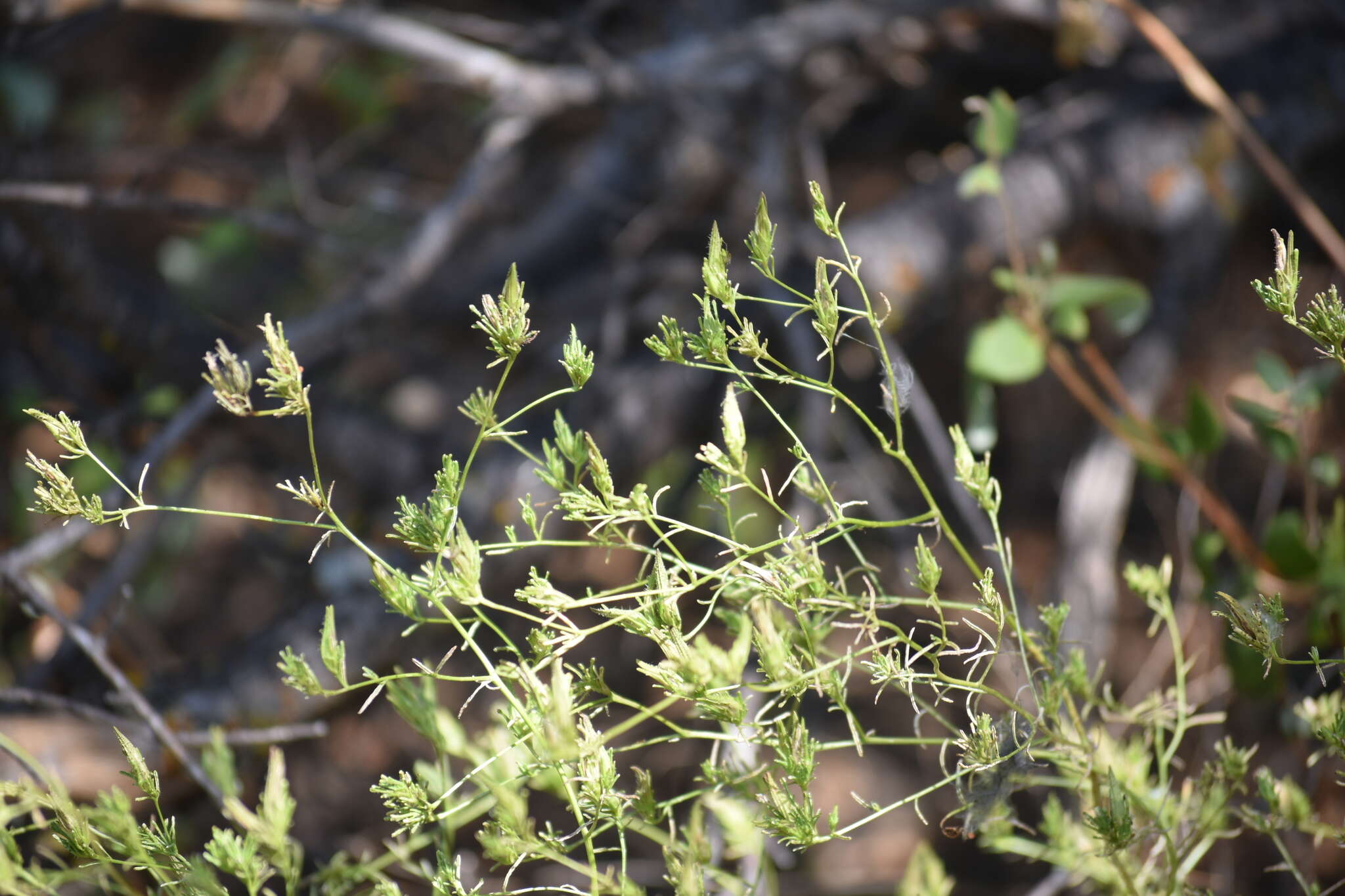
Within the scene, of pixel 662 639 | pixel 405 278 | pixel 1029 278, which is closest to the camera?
pixel 662 639

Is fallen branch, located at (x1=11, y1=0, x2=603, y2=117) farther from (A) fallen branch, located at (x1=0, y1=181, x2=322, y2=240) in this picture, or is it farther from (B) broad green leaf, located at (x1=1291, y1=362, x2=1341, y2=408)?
(B) broad green leaf, located at (x1=1291, y1=362, x2=1341, y2=408)

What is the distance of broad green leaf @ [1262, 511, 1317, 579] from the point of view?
2.58 feet

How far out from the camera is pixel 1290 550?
0.79m

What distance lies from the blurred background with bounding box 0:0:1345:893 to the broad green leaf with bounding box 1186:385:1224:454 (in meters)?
0.20

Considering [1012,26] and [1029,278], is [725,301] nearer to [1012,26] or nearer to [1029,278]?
[1029,278]

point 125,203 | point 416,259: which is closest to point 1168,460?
point 416,259

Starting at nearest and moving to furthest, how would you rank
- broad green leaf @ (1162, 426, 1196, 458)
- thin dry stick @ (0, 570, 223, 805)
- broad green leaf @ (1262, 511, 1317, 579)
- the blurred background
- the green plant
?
→ the green plant < thin dry stick @ (0, 570, 223, 805) < broad green leaf @ (1262, 511, 1317, 579) < broad green leaf @ (1162, 426, 1196, 458) < the blurred background

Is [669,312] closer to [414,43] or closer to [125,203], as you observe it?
[414,43]

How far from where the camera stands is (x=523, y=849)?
0.43 meters

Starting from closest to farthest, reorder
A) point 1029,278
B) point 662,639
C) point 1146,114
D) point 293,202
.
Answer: point 662,639
point 1029,278
point 1146,114
point 293,202

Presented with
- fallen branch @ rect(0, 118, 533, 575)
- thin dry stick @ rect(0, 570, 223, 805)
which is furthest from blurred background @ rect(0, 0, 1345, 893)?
thin dry stick @ rect(0, 570, 223, 805)

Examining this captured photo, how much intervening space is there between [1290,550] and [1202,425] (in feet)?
0.49

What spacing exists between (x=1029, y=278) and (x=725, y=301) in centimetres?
67

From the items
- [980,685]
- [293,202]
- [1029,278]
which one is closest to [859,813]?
[1029,278]
